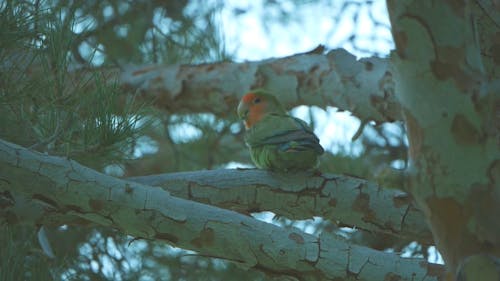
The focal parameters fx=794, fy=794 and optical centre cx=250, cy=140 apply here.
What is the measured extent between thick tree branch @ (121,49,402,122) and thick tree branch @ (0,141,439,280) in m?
1.21

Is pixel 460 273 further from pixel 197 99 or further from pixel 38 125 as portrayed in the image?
pixel 197 99

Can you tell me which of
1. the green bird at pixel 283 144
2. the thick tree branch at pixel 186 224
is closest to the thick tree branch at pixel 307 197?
the green bird at pixel 283 144

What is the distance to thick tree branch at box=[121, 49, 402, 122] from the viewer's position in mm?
3129

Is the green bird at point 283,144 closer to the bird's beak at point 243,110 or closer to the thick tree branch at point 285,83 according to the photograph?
the bird's beak at point 243,110

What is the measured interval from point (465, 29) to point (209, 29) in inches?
100

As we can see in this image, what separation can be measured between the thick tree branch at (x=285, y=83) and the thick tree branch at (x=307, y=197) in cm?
77

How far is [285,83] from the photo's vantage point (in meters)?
3.45

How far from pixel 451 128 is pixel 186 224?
0.68 meters

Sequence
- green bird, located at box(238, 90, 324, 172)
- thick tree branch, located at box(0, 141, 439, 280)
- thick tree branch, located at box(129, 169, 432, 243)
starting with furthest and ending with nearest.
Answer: green bird, located at box(238, 90, 324, 172) < thick tree branch, located at box(129, 169, 432, 243) < thick tree branch, located at box(0, 141, 439, 280)

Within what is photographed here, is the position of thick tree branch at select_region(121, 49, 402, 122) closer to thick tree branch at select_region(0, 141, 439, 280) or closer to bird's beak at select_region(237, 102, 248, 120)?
bird's beak at select_region(237, 102, 248, 120)

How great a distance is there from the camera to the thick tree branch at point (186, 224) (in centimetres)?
181

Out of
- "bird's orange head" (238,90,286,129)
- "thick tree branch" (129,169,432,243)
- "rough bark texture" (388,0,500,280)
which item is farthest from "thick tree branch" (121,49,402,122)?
"rough bark texture" (388,0,500,280)

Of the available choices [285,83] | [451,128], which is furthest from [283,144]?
[451,128]

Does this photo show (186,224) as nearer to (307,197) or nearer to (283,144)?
(307,197)
